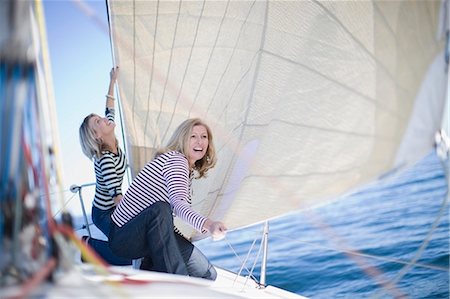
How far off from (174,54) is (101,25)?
66cm

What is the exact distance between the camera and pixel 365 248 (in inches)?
162

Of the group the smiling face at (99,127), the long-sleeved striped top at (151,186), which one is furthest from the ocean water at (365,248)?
the smiling face at (99,127)

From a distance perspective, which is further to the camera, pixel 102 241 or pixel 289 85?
pixel 102 241

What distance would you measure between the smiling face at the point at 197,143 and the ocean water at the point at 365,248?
0.37 metres

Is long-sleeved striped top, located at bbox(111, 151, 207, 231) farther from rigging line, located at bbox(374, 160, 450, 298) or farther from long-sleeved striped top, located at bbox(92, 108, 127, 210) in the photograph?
rigging line, located at bbox(374, 160, 450, 298)

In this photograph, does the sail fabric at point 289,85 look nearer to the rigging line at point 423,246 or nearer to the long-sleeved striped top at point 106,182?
the rigging line at point 423,246

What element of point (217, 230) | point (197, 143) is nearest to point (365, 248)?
point (197, 143)

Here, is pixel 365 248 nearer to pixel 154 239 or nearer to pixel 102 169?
pixel 102 169

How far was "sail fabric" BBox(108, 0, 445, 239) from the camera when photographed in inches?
64.9

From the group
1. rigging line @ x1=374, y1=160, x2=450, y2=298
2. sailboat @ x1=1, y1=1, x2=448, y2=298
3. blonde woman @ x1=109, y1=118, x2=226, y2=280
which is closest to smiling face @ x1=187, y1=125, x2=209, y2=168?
blonde woman @ x1=109, y1=118, x2=226, y2=280

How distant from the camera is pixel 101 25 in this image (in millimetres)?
1910

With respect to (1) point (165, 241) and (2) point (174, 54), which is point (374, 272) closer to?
(2) point (174, 54)

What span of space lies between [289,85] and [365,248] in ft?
8.22

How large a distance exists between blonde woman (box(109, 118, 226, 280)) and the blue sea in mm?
352
